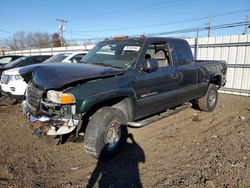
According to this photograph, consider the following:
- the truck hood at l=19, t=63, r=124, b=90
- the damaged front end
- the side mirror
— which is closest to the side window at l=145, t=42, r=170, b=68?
the side mirror

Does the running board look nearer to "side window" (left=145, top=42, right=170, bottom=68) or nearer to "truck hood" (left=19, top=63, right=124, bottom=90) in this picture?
"truck hood" (left=19, top=63, right=124, bottom=90)

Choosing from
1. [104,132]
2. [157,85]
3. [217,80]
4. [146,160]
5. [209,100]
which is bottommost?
[146,160]

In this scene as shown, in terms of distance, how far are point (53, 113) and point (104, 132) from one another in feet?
2.79

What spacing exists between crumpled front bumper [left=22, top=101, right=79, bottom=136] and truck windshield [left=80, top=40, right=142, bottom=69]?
1509 mm

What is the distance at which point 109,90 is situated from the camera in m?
3.54

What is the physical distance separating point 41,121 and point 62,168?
85cm

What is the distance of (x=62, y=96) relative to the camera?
316 cm

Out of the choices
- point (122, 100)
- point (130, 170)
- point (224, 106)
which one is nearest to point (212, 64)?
point (224, 106)

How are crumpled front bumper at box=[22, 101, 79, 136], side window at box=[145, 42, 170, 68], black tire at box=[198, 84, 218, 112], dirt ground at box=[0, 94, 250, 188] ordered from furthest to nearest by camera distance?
black tire at box=[198, 84, 218, 112]
side window at box=[145, 42, 170, 68]
crumpled front bumper at box=[22, 101, 79, 136]
dirt ground at box=[0, 94, 250, 188]

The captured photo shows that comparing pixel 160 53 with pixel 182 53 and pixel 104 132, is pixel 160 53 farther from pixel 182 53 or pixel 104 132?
pixel 104 132

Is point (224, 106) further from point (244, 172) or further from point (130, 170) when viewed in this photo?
point (130, 170)

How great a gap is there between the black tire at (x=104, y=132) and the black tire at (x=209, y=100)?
3.47 metres

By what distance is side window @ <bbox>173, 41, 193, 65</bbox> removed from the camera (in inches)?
205

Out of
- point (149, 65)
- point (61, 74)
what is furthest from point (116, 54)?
point (61, 74)
